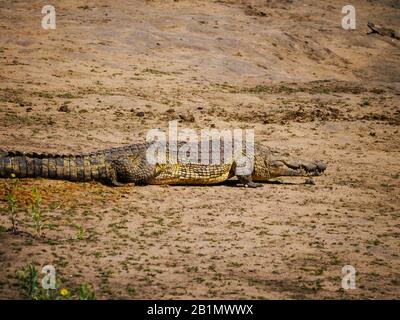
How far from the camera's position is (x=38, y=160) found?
8.60m

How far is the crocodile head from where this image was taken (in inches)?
389

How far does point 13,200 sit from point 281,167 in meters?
4.47

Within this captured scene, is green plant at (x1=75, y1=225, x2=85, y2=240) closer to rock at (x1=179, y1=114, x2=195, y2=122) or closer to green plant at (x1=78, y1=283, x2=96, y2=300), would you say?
green plant at (x1=78, y1=283, x2=96, y2=300)

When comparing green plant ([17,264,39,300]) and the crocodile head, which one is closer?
green plant ([17,264,39,300])

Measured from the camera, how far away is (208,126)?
12500 millimetres

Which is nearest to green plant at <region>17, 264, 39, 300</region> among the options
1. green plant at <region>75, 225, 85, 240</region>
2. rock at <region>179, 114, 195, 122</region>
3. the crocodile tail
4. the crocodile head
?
green plant at <region>75, 225, 85, 240</region>

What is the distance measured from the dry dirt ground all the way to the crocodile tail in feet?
0.60

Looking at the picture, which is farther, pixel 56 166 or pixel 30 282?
pixel 56 166

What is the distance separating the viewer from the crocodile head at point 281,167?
32.4ft

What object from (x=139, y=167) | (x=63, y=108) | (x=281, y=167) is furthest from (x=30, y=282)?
(x=63, y=108)

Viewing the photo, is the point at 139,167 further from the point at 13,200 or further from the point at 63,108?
the point at 63,108

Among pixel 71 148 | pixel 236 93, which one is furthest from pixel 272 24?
pixel 71 148

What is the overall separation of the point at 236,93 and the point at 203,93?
0.85 m
